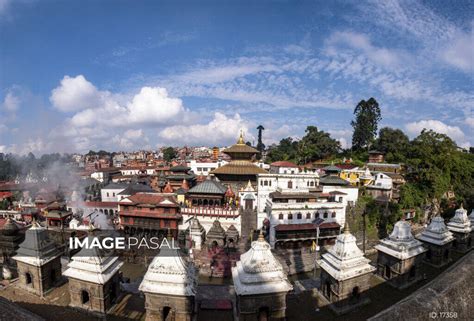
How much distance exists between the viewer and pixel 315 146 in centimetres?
6000

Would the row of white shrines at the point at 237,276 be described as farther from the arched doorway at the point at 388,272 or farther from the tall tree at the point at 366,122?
the tall tree at the point at 366,122

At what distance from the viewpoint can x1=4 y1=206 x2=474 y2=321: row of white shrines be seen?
10.2m

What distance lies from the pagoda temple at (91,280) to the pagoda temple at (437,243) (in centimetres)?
1972

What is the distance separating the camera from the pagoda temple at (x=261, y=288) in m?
10.1

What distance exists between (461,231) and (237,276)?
18843 mm

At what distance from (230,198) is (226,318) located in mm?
19799

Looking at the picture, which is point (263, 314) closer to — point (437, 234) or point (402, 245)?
point (402, 245)

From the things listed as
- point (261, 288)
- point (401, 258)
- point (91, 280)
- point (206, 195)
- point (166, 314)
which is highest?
point (206, 195)

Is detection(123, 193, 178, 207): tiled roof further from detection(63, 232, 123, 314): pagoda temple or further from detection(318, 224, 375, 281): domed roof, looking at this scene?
detection(318, 224, 375, 281): domed roof

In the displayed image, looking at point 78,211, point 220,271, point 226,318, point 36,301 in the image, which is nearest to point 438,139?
point 220,271

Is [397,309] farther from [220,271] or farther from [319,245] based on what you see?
[319,245]

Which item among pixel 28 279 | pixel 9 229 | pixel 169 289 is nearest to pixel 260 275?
pixel 169 289

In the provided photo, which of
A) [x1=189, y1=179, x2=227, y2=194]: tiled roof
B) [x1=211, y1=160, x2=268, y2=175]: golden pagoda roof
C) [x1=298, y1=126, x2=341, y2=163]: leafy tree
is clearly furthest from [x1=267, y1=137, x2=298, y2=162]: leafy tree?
[x1=189, y1=179, x2=227, y2=194]: tiled roof

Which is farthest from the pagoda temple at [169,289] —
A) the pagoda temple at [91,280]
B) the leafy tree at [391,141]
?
the leafy tree at [391,141]
